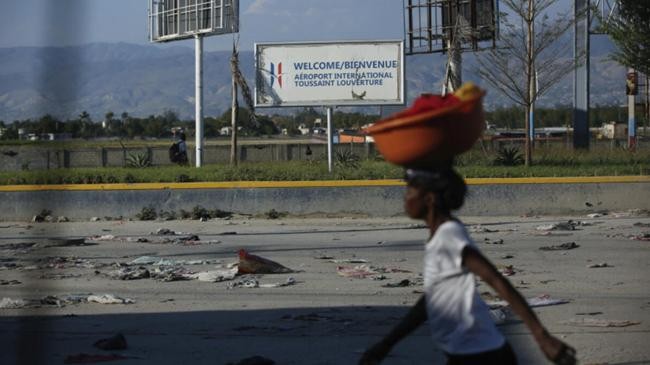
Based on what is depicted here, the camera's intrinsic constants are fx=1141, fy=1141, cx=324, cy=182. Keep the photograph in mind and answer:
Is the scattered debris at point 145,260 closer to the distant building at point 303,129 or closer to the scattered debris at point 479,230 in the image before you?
the scattered debris at point 479,230

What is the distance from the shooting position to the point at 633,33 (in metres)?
24.6

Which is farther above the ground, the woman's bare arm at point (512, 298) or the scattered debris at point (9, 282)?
the woman's bare arm at point (512, 298)

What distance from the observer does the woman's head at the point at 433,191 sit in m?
5.14

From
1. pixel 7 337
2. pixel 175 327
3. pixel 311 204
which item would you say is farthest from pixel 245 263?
pixel 311 204

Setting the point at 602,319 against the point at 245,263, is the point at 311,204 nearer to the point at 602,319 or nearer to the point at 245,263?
the point at 245,263

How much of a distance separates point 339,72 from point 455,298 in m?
24.1

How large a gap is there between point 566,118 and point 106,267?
103458 mm

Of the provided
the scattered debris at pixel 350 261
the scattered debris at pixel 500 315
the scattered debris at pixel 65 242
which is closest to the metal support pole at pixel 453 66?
the scattered debris at pixel 65 242

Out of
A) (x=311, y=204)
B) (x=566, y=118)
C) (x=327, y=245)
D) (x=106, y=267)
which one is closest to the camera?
(x=106, y=267)

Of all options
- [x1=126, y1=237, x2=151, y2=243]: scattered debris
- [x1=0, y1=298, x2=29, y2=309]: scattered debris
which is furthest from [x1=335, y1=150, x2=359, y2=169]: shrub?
[x1=0, y1=298, x2=29, y2=309]: scattered debris

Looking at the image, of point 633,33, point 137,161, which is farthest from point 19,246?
point 633,33

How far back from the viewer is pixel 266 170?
78.4ft

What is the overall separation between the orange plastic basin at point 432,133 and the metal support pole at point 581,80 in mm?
27031

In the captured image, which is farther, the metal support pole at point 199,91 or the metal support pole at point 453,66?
the metal support pole at point 199,91
